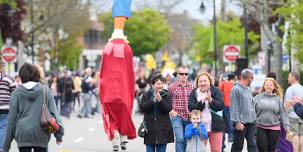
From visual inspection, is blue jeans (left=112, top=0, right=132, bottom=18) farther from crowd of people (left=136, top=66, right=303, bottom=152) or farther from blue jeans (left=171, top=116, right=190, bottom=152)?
blue jeans (left=171, top=116, right=190, bottom=152)

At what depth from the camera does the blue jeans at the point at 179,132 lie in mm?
13727

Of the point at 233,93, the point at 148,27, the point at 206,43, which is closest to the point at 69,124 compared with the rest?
the point at 233,93

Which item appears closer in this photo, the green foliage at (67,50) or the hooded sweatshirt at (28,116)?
the hooded sweatshirt at (28,116)

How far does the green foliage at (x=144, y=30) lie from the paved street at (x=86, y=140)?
6883 cm

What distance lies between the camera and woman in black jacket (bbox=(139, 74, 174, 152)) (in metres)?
12.8

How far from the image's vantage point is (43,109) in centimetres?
984

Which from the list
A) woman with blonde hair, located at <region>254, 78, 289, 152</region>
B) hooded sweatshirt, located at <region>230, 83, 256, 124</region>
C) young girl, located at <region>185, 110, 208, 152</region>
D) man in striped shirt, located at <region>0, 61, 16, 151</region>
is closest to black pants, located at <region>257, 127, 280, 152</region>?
woman with blonde hair, located at <region>254, 78, 289, 152</region>

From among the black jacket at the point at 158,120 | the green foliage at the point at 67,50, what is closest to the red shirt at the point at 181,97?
the black jacket at the point at 158,120

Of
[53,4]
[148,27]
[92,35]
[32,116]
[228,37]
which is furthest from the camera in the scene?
[92,35]

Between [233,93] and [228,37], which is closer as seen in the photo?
[233,93]

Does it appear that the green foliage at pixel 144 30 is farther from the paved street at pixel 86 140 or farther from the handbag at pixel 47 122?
the handbag at pixel 47 122

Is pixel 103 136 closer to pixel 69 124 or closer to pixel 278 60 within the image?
pixel 69 124

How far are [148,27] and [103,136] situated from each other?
251ft

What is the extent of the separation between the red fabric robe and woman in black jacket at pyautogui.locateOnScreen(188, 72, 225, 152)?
4.37 m
